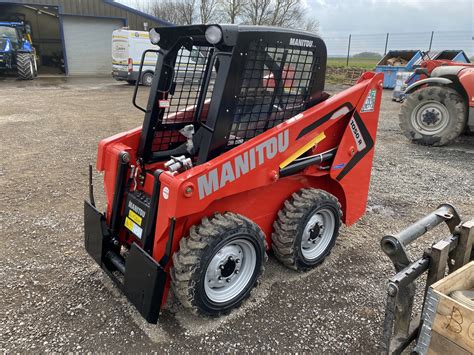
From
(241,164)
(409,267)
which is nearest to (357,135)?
(241,164)

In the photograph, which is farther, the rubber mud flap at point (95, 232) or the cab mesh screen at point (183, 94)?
Answer: the cab mesh screen at point (183, 94)

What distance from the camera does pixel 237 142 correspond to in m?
2.87

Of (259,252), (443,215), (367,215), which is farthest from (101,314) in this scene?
(367,215)

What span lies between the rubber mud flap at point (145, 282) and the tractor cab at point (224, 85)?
30.0 inches

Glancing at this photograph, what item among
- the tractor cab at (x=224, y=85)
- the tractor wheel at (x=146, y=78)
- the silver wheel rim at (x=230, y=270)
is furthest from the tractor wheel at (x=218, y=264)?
the tractor wheel at (x=146, y=78)

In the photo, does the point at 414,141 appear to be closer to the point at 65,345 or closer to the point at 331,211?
the point at 331,211

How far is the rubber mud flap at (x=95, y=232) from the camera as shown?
9.34 ft

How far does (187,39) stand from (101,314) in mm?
2169

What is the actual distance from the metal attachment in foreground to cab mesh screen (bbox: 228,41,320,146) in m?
1.31

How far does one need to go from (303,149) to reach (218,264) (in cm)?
114

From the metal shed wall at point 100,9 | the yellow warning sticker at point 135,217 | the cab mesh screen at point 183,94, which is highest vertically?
the metal shed wall at point 100,9

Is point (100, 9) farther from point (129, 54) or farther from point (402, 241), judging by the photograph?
point (402, 241)

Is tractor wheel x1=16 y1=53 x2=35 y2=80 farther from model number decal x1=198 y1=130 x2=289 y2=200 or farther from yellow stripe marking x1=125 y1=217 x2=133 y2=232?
model number decal x1=198 y1=130 x2=289 y2=200

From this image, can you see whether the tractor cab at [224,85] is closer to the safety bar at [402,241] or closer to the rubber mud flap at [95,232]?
the rubber mud flap at [95,232]
